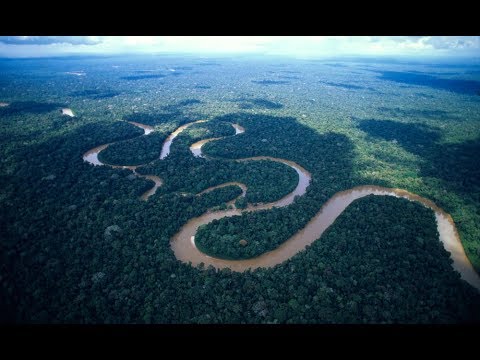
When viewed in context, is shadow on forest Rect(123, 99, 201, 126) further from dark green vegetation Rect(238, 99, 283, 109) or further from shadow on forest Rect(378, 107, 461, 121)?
shadow on forest Rect(378, 107, 461, 121)

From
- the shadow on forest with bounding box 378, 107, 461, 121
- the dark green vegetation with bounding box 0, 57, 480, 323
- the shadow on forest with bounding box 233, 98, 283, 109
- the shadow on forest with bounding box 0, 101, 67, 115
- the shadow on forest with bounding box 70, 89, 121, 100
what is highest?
the dark green vegetation with bounding box 0, 57, 480, 323

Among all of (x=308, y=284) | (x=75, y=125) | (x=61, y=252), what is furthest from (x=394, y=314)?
(x=75, y=125)

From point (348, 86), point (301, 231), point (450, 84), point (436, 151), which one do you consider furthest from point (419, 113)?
point (450, 84)

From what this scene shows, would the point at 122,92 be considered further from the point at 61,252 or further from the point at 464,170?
the point at 464,170

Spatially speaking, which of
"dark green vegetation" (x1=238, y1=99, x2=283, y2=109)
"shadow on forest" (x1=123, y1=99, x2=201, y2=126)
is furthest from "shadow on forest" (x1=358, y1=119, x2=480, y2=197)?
"shadow on forest" (x1=123, y1=99, x2=201, y2=126)

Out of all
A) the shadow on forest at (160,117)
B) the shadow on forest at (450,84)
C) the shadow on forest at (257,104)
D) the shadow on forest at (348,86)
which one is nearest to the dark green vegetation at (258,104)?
the shadow on forest at (257,104)
